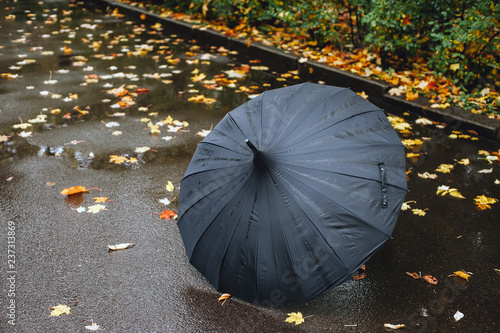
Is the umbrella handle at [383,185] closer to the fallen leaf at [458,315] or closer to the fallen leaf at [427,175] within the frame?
the fallen leaf at [458,315]

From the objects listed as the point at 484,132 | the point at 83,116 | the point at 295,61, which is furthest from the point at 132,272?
the point at 295,61

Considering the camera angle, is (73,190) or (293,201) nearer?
(293,201)

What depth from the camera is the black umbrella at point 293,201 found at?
2.30 m

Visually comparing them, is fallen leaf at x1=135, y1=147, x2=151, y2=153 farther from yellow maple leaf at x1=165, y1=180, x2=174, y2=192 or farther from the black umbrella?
the black umbrella

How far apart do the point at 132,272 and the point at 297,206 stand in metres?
1.30

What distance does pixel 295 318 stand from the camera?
259 cm

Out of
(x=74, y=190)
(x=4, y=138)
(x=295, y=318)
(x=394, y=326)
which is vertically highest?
(x=394, y=326)

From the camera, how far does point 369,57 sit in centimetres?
653

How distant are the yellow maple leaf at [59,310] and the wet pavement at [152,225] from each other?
0.03 m

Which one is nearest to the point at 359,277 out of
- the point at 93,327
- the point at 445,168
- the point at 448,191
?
the point at 448,191

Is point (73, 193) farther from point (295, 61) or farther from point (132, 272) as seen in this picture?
point (295, 61)

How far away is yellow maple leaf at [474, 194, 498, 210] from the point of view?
3.55m

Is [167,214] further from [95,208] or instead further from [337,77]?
[337,77]

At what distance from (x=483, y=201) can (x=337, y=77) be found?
3.07m
